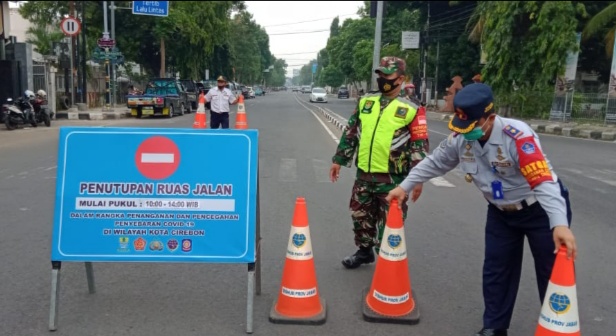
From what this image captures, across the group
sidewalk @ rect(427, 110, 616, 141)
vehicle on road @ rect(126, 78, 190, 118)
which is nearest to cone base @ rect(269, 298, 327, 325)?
sidewalk @ rect(427, 110, 616, 141)

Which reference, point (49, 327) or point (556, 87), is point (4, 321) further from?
point (556, 87)

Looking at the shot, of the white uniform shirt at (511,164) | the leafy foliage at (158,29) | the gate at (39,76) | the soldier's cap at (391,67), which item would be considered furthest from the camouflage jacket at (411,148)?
the leafy foliage at (158,29)

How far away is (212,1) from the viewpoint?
35312 mm

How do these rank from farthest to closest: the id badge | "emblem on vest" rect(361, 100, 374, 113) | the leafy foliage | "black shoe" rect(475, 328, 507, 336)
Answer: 1. the leafy foliage
2. "emblem on vest" rect(361, 100, 374, 113)
3. "black shoe" rect(475, 328, 507, 336)
4. the id badge

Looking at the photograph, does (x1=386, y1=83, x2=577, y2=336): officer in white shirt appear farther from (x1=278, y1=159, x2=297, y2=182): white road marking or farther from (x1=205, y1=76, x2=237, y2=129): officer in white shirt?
(x1=205, y1=76, x2=237, y2=129): officer in white shirt

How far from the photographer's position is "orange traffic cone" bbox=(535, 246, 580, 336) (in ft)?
8.53

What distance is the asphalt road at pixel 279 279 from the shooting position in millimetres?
3582

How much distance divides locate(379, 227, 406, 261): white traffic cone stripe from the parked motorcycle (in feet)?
51.8

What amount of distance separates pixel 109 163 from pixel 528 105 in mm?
24134

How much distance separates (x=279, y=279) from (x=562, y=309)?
2343mm

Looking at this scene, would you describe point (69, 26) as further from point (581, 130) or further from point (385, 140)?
point (385, 140)

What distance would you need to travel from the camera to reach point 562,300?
2.63 metres

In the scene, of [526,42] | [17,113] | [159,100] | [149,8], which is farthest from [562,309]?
[149,8]

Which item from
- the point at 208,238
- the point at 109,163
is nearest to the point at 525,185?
the point at 208,238
